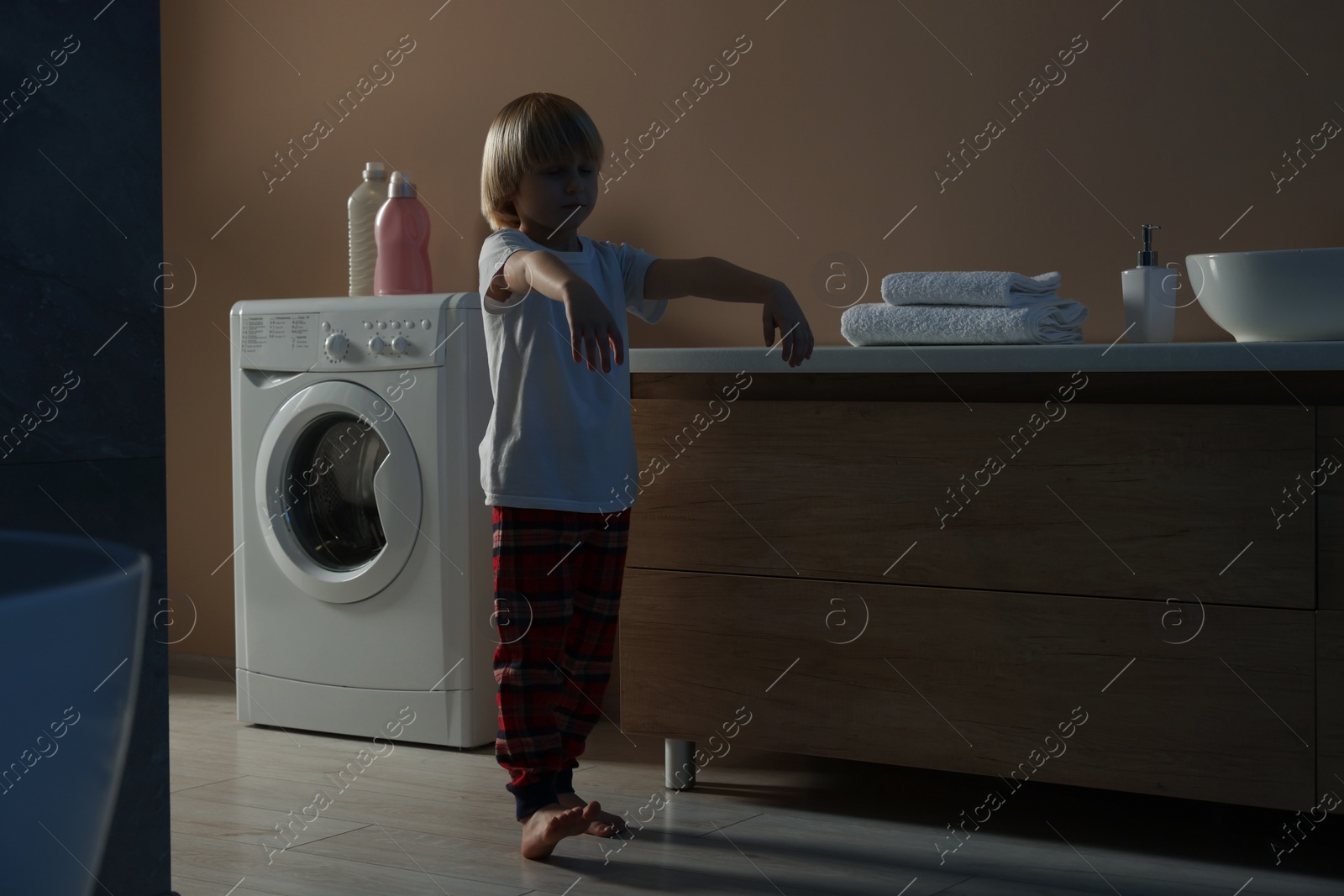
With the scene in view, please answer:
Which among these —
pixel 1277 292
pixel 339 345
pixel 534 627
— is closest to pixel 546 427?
pixel 534 627

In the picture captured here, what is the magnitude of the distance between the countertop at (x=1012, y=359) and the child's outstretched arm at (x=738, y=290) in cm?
8

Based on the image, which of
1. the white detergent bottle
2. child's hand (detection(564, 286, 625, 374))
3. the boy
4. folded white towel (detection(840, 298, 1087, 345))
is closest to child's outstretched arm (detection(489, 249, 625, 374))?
child's hand (detection(564, 286, 625, 374))

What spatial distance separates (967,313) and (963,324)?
16 mm

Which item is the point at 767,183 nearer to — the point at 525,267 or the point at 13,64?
the point at 525,267

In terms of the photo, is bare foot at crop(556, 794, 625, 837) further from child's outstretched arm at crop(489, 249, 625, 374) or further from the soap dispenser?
the soap dispenser

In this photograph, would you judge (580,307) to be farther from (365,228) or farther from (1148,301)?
(365,228)

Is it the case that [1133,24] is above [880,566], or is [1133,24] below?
above

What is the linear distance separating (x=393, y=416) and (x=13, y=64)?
1.43 meters

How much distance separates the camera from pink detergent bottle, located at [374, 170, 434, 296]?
Answer: 2.55m

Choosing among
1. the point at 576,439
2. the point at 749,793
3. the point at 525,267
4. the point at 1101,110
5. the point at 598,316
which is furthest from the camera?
the point at 1101,110

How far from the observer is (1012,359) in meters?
1.67

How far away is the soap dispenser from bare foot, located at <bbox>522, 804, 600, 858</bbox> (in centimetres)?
101

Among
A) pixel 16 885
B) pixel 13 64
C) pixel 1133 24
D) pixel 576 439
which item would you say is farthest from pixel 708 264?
pixel 16 885

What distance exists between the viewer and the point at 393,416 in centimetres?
230
